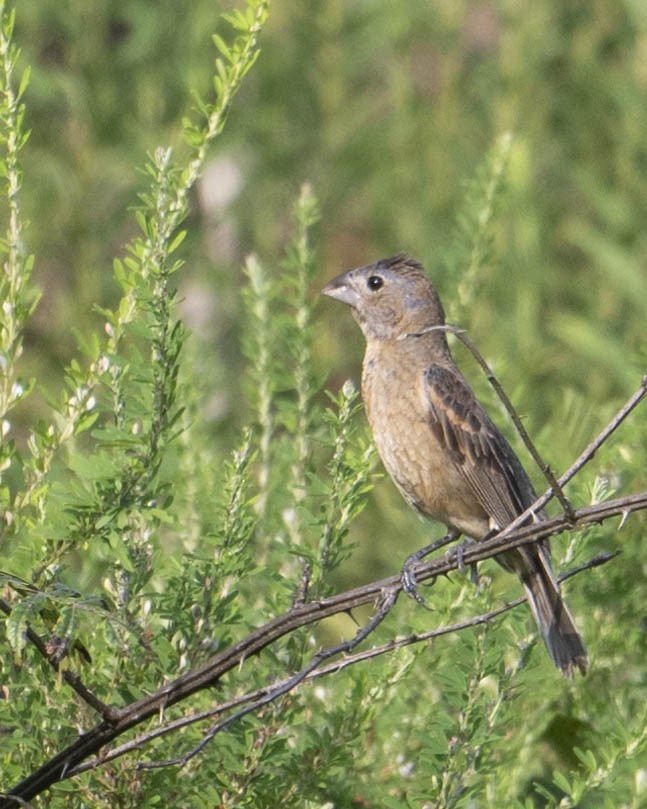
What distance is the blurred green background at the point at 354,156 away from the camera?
566 centimetres

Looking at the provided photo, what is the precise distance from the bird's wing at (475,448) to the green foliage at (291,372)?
14cm

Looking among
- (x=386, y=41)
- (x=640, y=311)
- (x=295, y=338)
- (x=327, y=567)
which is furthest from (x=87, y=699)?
(x=386, y=41)

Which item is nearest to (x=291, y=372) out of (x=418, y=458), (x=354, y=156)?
(x=418, y=458)

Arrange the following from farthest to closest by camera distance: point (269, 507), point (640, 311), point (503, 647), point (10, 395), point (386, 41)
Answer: point (386, 41), point (640, 311), point (269, 507), point (503, 647), point (10, 395)

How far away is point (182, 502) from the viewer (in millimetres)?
3439

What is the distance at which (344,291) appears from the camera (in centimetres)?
405

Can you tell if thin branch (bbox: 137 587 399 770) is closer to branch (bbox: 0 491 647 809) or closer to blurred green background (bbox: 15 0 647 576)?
branch (bbox: 0 491 647 809)

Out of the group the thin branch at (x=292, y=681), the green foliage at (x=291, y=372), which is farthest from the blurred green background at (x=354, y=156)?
the thin branch at (x=292, y=681)

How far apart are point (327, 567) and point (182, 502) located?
106cm

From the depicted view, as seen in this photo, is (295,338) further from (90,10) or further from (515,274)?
(90,10)

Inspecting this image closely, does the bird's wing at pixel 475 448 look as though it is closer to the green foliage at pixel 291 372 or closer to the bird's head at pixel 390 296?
the green foliage at pixel 291 372

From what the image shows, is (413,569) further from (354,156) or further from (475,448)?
(354,156)

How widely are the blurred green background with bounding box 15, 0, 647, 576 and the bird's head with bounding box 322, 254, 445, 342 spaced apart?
4.18 ft

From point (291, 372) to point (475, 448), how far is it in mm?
496
